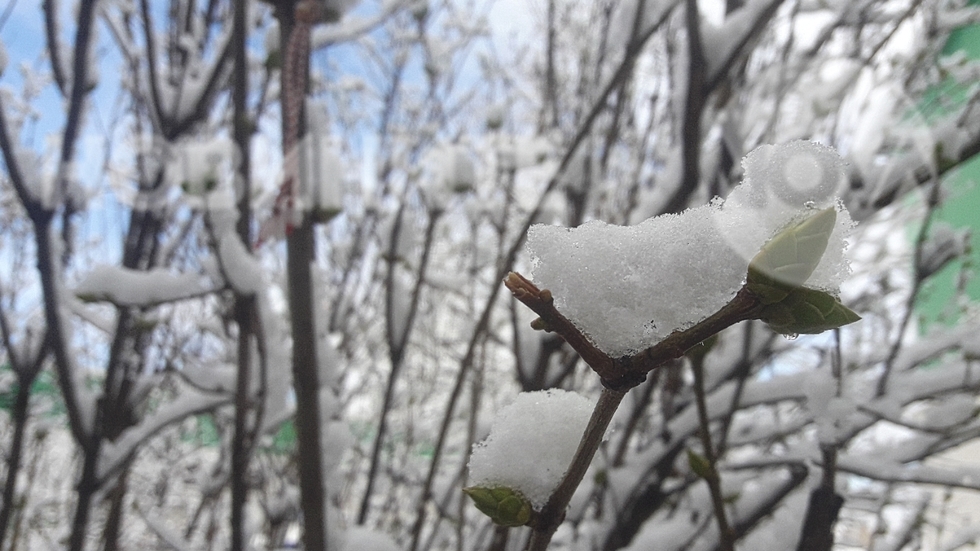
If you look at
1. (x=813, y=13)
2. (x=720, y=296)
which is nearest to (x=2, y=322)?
(x=720, y=296)

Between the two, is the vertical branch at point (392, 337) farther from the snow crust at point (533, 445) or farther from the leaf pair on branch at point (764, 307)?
the leaf pair on branch at point (764, 307)

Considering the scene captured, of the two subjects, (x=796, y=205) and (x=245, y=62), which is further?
(x=245, y=62)

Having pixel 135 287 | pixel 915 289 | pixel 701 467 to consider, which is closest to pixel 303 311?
pixel 135 287

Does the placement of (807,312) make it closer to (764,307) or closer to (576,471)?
(764,307)

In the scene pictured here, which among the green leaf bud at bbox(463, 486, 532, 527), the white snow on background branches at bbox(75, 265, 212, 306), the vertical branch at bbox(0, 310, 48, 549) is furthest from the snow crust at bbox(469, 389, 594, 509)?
the vertical branch at bbox(0, 310, 48, 549)

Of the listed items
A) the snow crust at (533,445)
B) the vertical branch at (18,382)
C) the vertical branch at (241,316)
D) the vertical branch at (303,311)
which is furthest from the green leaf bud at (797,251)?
the vertical branch at (18,382)

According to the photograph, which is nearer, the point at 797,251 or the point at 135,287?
the point at 797,251

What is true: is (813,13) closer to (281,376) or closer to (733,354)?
(733,354)
